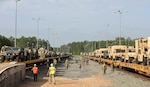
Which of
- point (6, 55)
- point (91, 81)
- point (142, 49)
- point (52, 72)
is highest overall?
point (142, 49)

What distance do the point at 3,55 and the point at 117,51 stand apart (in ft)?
84.1

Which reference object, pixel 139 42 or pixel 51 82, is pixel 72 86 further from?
pixel 139 42

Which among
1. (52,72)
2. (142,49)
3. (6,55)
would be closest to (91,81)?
(52,72)

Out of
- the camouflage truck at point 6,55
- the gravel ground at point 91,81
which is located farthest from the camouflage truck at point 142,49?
the camouflage truck at point 6,55

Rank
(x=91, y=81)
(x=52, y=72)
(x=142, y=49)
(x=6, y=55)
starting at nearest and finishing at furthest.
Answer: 1. (x=52, y=72)
2. (x=91, y=81)
3. (x=142, y=49)
4. (x=6, y=55)

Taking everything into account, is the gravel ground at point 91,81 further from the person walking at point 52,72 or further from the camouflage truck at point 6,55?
the camouflage truck at point 6,55

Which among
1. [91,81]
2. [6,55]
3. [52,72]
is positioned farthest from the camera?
[6,55]

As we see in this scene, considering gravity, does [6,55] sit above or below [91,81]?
above

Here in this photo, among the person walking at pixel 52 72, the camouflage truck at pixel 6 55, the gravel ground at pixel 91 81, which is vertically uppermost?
the camouflage truck at pixel 6 55


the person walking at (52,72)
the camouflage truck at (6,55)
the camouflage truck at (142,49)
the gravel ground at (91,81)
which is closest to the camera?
the gravel ground at (91,81)

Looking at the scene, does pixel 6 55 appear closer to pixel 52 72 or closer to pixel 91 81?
pixel 91 81

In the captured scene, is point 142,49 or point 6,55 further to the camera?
point 6,55

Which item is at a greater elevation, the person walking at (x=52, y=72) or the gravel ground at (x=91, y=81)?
the person walking at (x=52, y=72)

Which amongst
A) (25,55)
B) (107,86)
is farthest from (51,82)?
(25,55)
